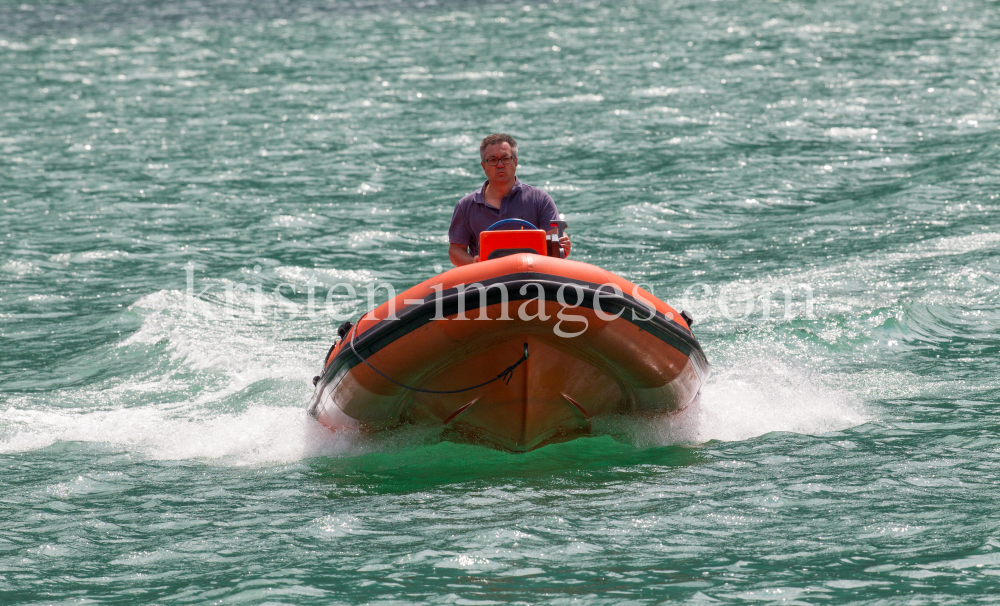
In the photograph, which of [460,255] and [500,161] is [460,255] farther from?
[500,161]

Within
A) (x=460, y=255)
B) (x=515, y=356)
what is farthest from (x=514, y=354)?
(x=460, y=255)

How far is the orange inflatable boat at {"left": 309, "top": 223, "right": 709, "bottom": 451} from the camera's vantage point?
483 cm

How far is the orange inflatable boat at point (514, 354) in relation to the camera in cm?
483

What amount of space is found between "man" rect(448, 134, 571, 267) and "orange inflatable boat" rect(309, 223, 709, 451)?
1.24 ft

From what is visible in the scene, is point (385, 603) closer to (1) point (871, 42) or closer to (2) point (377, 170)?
(2) point (377, 170)

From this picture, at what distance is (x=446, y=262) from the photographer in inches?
381

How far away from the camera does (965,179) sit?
10.9 m

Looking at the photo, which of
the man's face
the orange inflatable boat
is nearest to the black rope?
the orange inflatable boat

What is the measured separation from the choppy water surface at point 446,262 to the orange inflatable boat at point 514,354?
0.18 m

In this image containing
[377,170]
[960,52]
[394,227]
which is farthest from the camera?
[960,52]

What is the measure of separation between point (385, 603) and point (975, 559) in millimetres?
2046

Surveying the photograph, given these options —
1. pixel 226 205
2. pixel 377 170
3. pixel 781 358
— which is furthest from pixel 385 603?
pixel 377 170

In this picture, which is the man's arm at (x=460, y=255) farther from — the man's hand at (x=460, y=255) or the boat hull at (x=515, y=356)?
the boat hull at (x=515, y=356)

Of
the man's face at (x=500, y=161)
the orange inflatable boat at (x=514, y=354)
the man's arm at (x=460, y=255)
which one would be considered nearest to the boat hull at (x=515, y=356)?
the orange inflatable boat at (x=514, y=354)
